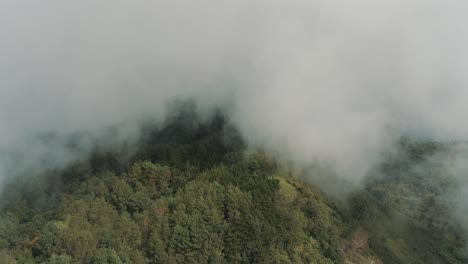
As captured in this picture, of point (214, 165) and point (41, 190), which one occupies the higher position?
point (214, 165)

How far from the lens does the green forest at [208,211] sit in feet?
287

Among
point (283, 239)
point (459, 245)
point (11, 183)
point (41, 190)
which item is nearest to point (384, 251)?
point (459, 245)

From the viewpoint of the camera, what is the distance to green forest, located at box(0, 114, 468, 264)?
287 ft

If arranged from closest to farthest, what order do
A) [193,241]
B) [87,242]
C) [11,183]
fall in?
[87,242]
[193,241]
[11,183]

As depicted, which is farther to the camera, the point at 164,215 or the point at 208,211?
the point at 164,215

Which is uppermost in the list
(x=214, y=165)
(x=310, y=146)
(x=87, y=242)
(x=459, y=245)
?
(x=310, y=146)

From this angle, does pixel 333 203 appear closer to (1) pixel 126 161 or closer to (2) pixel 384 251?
(2) pixel 384 251

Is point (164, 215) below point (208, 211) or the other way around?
below

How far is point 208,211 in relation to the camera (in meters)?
96.3

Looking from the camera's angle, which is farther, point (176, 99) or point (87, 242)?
point (176, 99)

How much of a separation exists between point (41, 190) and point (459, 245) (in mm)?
128234

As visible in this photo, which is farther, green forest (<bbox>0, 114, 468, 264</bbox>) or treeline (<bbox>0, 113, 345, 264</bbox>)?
green forest (<bbox>0, 114, 468, 264</bbox>)

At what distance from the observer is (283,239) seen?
10300cm

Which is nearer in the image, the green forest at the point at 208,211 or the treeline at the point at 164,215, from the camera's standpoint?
the treeline at the point at 164,215
